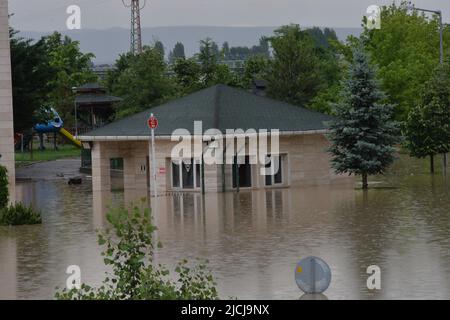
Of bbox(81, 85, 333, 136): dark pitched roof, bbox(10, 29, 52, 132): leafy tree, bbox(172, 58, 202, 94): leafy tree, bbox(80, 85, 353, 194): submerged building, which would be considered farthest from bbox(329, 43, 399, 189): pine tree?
bbox(172, 58, 202, 94): leafy tree

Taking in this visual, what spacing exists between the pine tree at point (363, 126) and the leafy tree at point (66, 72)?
5320cm

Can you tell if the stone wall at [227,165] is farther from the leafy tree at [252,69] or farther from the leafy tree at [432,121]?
the leafy tree at [252,69]

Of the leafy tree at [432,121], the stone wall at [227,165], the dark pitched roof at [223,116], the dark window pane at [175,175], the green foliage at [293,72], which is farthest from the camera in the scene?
the green foliage at [293,72]

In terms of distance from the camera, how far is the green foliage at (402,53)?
6375 cm

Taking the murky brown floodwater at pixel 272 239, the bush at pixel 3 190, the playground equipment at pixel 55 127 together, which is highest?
the playground equipment at pixel 55 127

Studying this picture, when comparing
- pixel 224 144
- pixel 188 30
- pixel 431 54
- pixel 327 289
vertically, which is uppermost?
pixel 188 30

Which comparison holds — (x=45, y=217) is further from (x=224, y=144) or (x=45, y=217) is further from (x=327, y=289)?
(x=327, y=289)

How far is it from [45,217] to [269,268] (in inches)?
642

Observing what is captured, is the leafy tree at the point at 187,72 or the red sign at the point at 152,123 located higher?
the leafy tree at the point at 187,72

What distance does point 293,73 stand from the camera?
74.1 metres

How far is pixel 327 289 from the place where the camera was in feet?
64.3

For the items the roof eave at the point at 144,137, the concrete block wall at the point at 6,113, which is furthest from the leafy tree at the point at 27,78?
the concrete block wall at the point at 6,113
